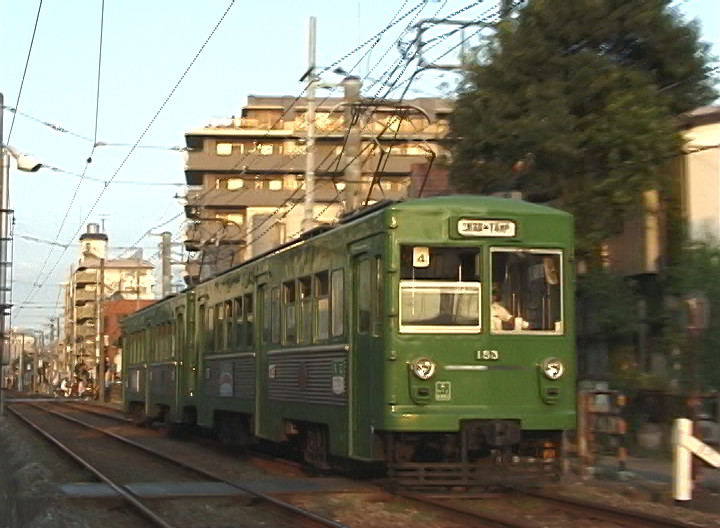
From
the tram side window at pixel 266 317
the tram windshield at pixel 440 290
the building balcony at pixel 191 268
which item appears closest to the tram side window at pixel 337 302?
the tram windshield at pixel 440 290

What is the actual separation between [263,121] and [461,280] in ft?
245

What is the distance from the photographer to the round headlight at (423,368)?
11.7 metres

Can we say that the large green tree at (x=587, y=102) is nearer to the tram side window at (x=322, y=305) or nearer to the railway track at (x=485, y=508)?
the tram side window at (x=322, y=305)

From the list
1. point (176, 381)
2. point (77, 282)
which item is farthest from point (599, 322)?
point (77, 282)

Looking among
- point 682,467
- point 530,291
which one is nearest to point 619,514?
point 682,467

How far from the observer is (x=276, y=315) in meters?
15.4

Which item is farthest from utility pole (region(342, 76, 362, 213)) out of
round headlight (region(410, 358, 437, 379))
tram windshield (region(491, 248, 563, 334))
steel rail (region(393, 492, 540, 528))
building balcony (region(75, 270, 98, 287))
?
building balcony (region(75, 270, 98, 287))

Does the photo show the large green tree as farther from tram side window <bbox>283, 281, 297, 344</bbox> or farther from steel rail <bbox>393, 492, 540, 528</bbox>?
steel rail <bbox>393, 492, 540, 528</bbox>

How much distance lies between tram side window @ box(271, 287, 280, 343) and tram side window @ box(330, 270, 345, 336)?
83.5 inches

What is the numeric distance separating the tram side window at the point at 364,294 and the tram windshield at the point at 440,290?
1.68 ft

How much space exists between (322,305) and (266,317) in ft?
8.20

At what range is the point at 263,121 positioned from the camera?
281 ft

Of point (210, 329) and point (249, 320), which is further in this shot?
point (210, 329)

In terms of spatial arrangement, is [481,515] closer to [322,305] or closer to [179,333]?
[322,305]
